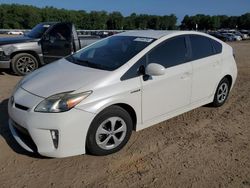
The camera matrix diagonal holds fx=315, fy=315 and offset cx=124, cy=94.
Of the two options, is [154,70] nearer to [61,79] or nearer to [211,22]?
[61,79]

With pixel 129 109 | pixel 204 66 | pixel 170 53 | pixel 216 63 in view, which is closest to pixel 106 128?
pixel 129 109

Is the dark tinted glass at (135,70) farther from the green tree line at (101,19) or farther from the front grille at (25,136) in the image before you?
the green tree line at (101,19)

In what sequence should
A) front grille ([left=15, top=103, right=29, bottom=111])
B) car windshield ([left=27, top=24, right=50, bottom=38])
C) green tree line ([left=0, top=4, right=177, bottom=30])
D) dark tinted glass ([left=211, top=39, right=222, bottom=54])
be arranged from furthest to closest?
green tree line ([left=0, top=4, right=177, bottom=30]), car windshield ([left=27, top=24, right=50, bottom=38]), dark tinted glass ([left=211, top=39, right=222, bottom=54]), front grille ([left=15, top=103, right=29, bottom=111])

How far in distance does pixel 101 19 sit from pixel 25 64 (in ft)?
343

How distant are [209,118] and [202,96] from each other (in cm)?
46

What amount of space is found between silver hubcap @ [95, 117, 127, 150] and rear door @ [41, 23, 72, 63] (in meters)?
4.94

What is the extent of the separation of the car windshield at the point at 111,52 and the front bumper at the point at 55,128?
932 mm

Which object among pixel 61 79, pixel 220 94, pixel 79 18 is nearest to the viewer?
pixel 61 79

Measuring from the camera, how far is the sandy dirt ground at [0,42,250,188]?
3.55 m

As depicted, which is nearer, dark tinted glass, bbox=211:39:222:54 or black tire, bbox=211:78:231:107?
dark tinted glass, bbox=211:39:222:54

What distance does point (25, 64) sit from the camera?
9266mm

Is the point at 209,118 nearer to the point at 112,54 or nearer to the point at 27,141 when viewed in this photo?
the point at 112,54

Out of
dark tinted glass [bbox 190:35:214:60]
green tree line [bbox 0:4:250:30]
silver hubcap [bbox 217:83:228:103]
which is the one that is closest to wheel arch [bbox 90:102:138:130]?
dark tinted glass [bbox 190:35:214:60]

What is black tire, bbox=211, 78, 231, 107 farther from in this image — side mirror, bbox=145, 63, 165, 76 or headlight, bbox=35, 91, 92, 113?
headlight, bbox=35, 91, 92, 113
